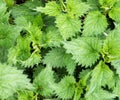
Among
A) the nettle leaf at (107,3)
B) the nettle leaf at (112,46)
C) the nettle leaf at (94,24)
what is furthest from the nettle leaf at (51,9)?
the nettle leaf at (112,46)

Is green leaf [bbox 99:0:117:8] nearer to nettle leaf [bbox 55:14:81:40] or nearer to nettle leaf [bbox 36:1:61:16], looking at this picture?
nettle leaf [bbox 55:14:81:40]

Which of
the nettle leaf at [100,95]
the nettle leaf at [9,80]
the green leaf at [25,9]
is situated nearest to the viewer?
the nettle leaf at [9,80]

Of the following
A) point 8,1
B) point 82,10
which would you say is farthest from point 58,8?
point 8,1

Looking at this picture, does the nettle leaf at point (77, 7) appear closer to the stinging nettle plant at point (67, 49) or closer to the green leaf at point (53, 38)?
the stinging nettle plant at point (67, 49)

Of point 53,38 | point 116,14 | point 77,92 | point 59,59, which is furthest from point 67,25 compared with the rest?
point 77,92

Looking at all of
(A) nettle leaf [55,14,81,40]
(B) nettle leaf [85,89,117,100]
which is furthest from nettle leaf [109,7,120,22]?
(B) nettle leaf [85,89,117,100]

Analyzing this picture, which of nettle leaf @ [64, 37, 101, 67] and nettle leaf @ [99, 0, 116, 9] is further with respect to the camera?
nettle leaf @ [99, 0, 116, 9]

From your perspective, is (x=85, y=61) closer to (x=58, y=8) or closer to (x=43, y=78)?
(x=43, y=78)
